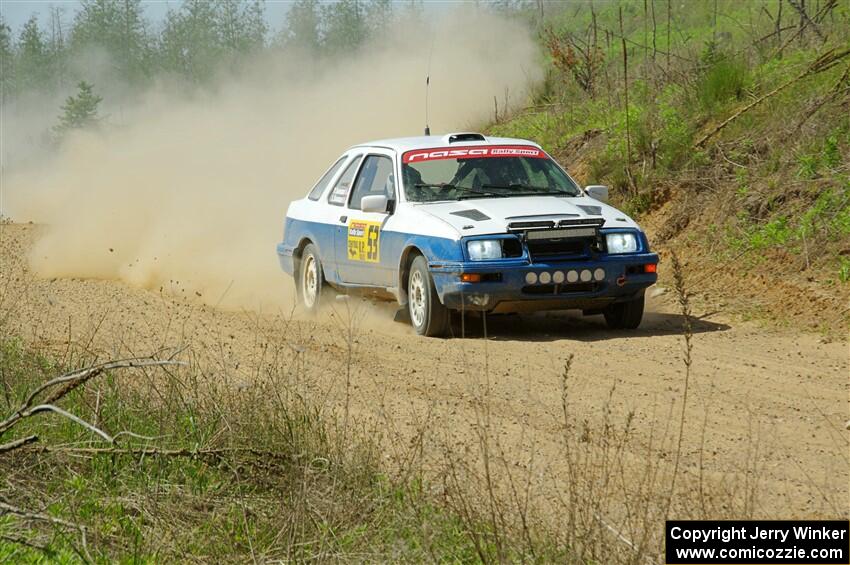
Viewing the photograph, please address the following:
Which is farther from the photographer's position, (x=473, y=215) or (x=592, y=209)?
→ (x=592, y=209)

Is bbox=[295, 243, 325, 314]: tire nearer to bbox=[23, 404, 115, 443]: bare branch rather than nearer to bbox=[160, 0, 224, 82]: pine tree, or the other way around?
bbox=[23, 404, 115, 443]: bare branch

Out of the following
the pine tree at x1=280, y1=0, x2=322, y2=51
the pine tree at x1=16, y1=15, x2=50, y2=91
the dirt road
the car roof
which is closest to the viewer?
the dirt road

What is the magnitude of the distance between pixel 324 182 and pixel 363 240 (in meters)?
1.53

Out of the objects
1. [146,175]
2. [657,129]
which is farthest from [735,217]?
[146,175]

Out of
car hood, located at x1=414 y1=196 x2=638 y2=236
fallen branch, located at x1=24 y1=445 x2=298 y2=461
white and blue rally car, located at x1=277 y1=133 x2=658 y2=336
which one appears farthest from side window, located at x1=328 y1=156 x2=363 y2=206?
fallen branch, located at x1=24 y1=445 x2=298 y2=461

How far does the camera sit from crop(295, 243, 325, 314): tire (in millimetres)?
12797

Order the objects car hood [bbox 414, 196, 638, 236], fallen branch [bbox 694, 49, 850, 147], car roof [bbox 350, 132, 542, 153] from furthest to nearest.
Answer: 1. fallen branch [bbox 694, 49, 850, 147]
2. car roof [bbox 350, 132, 542, 153]
3. car hood [bbox 414, 196, 638, 236]

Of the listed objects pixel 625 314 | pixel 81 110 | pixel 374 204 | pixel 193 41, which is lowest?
pixel 625 314

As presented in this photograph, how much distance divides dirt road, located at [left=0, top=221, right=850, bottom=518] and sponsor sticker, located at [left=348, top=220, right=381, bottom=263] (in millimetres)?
562

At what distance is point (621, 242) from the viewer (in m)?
10.7

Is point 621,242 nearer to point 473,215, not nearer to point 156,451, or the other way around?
point 473,215

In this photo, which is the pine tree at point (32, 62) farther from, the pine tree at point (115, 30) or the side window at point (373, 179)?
the side window at point (373, 179)

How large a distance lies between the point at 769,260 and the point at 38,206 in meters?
23.7

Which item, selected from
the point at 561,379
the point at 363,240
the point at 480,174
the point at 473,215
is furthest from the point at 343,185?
the point at 561,379
